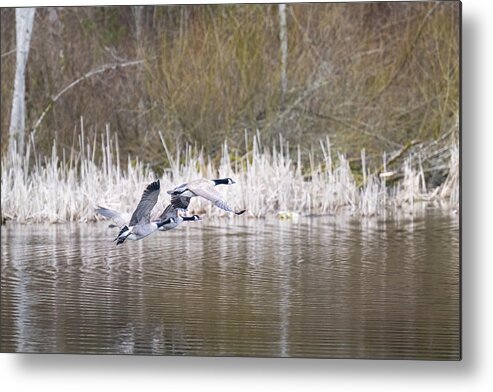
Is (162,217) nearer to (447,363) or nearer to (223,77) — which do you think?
(223,77)

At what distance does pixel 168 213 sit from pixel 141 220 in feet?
0.46

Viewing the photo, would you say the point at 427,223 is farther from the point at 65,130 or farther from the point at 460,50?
the point at 65,130

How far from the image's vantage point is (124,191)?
5895 millimetres

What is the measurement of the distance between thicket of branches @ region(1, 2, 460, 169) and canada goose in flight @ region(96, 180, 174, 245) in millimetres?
209

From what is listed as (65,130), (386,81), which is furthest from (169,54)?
(386,81)

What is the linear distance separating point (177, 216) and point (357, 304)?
0.92 metres

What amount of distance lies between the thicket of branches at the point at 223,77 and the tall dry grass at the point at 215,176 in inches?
2.5

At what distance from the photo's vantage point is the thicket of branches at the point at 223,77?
19.2 feet

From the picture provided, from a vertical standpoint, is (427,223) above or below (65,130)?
below

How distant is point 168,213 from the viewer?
5859 millimetres

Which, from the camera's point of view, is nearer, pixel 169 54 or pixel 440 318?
pixel 440 318

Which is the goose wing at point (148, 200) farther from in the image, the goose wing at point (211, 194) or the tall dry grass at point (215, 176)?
the goose wing at point (211, 194)

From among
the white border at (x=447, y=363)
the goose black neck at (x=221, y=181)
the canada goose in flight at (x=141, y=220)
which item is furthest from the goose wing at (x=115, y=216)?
the white border at (x=447, y=363)

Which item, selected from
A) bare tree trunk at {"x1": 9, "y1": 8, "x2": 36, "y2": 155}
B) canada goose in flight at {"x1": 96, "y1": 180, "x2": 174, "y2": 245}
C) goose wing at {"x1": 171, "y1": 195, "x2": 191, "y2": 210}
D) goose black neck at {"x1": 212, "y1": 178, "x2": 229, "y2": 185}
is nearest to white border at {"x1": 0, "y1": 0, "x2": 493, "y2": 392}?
canada goose in flight at {"x1": 96, "y1": 180, "x2": 174, "y2": 245}
